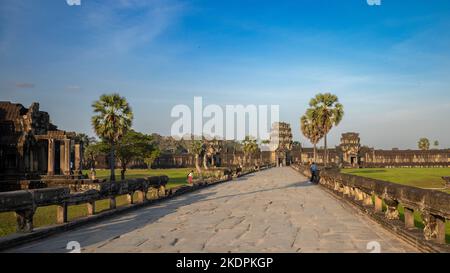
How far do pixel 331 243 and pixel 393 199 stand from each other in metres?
2.78

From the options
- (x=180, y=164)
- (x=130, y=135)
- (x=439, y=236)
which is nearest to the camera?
(x=439, y=236)

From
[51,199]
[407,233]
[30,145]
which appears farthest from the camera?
[30,145]

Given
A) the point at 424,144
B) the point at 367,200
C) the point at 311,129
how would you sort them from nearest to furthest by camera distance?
the point at 367,200 → the point at 311,129 → the point at 424,144

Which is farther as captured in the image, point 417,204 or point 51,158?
point 51,158

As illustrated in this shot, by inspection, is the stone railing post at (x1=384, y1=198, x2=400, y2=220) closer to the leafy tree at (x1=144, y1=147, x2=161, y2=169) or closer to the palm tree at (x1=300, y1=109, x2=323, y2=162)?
the palm tree at (x1=300, y1=109, x2=323, y2=162)

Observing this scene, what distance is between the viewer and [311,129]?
185 ft

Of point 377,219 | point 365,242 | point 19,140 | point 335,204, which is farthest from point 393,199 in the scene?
point 19,140

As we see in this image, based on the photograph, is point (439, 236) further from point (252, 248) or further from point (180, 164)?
point (180, 164)

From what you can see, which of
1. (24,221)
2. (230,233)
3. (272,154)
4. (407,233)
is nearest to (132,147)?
(24,221)

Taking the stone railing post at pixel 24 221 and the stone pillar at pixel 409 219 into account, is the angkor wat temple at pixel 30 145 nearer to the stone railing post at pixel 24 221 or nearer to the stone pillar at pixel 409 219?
the stone railing post at pixel 24 221

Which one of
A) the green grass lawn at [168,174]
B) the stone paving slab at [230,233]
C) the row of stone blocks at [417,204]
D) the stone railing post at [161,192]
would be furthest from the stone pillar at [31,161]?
the row of stone blocks at [417,204]

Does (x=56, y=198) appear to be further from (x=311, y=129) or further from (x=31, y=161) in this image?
(x=311, y=129)

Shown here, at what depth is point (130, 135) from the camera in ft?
212

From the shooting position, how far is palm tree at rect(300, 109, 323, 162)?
4981 cm
